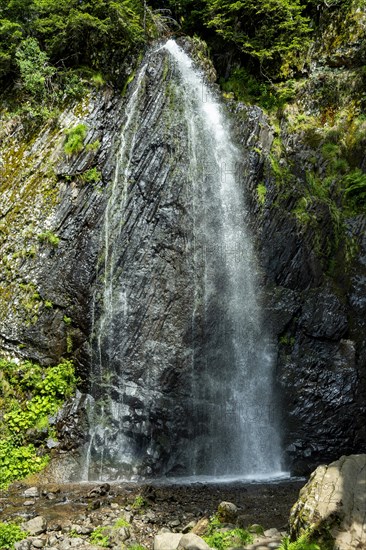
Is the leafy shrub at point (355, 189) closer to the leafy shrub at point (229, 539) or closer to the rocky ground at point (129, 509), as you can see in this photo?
the rocky ground at point (129, 509)

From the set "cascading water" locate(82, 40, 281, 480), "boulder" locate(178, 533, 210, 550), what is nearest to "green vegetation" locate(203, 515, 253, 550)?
"boulder" locate(178, 533, 210, 550)

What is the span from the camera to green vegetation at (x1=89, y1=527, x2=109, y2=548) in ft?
20.5

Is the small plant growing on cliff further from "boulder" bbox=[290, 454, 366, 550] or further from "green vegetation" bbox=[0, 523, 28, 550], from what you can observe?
"boulder" bbox=[290, 454, 366, 550]

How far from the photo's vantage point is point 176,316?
10711 millimetres

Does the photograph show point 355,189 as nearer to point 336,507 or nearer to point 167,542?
point 336,507

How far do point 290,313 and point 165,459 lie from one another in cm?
431

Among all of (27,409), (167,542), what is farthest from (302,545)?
(27,409)

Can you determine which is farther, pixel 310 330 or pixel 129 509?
pixel 310 330

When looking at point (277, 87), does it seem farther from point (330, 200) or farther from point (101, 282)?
point (101, 282)

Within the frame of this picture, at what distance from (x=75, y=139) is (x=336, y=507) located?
1012 cm

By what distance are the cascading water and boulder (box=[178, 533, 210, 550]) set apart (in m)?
4.06

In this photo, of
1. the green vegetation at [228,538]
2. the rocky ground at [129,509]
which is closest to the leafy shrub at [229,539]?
the green vegetation at [228,538]

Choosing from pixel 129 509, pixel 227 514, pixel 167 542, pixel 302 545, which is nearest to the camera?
pixel 302 545

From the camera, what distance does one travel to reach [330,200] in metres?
12.3
